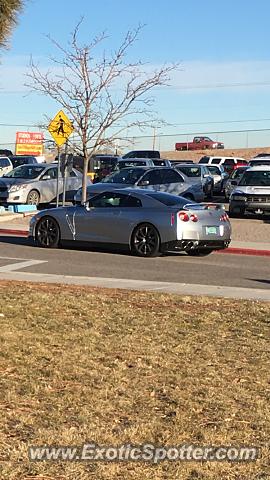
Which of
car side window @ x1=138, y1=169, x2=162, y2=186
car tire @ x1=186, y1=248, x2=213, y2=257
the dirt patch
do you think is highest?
the dirt patch

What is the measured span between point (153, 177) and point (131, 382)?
63.2ft

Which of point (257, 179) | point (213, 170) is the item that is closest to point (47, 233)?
point (257, 179)

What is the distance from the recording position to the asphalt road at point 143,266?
12.3 meters

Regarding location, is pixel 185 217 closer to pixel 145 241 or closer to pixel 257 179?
pixel 145 241

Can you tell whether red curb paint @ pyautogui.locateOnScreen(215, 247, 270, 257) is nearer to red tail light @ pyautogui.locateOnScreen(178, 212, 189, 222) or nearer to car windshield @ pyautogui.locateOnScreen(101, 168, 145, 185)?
red tail light @ pyautogui.locateOnScreen(178, 212, 189, 222)

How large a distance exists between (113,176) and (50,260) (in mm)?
10712

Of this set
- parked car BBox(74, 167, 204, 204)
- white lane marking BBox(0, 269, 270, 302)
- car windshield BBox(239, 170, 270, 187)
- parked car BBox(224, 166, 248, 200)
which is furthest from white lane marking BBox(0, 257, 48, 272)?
parked car BBox(224, 166, 248, 200)

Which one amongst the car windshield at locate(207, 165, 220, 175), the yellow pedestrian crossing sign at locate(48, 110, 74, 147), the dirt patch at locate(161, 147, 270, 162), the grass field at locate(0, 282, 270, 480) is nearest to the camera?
the grass field at locate(0, 282, 270, 480)

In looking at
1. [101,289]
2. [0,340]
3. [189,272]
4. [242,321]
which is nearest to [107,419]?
[0,340]

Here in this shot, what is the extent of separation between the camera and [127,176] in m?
24.5

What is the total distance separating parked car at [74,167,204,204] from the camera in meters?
23.7

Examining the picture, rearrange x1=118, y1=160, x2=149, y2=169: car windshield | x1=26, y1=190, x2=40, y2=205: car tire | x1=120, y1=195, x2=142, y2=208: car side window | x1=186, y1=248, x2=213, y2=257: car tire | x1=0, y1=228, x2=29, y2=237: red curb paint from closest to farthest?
x1=120, y1=195, x2=142, y2=208: car side window
x1=186, y1=248, x2=213, y2=257: car tire
x1=0, y1=228, x2=29, y2=237: red curb paint
x1=26, y1=190, x2=40, y2=205: car tire
x1=118, y1=160, x2=149, y2=169: car windshield

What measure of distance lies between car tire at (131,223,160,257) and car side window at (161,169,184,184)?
31.1 feet

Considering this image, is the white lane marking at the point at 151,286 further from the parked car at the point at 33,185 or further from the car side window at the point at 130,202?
the parked car at the point at 33,185
